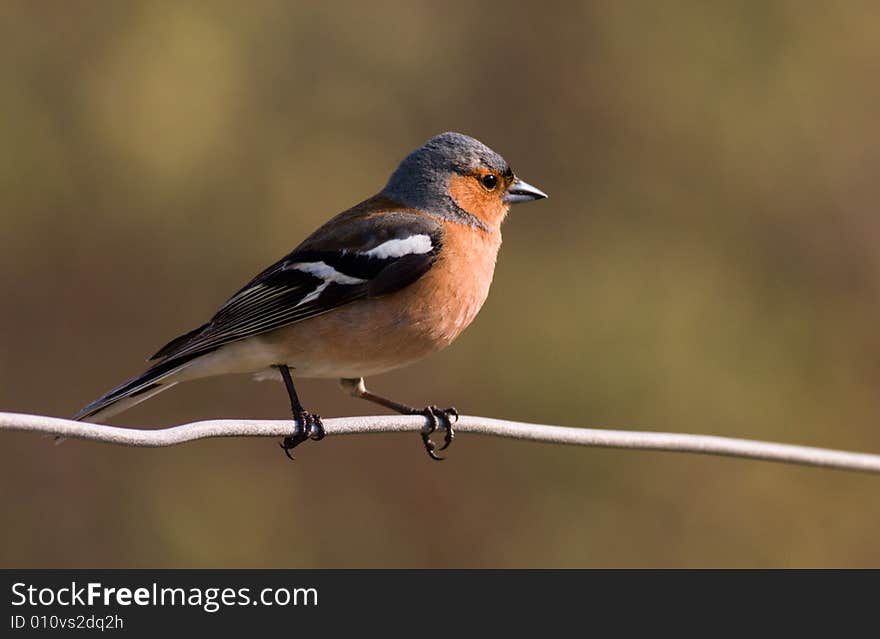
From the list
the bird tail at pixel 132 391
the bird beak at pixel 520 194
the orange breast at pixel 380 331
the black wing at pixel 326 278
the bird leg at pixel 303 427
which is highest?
the bird beak at pixel 520 194

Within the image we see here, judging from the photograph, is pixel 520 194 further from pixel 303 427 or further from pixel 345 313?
pixel 303 427

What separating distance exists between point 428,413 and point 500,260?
9.69 ft

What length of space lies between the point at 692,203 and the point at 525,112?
4.08ft

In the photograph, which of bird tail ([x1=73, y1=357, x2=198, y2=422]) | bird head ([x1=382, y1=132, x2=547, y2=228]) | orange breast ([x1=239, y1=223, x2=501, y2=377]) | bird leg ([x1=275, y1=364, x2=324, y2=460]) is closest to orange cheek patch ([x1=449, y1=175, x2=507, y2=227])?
bird head ([x1=382, y1=132, x2=547, y2=228])

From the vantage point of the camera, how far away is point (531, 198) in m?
5.77

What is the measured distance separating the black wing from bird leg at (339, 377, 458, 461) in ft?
1.70

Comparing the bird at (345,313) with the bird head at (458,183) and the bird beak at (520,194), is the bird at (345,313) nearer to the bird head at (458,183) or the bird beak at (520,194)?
the bird head at (458,183)

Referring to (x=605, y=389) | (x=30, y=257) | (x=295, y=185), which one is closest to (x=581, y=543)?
(x=605, y=389)

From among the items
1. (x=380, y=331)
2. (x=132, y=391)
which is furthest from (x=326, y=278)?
(x=132, y=391)

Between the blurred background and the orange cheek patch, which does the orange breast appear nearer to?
the orange cheek patch

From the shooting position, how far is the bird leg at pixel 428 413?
15.0 feet

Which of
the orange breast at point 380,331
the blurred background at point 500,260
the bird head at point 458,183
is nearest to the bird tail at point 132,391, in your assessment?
the orange breast at point 380,331

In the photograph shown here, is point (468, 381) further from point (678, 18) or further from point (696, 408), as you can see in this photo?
point (678, 18)

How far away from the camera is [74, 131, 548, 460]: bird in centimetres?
485
